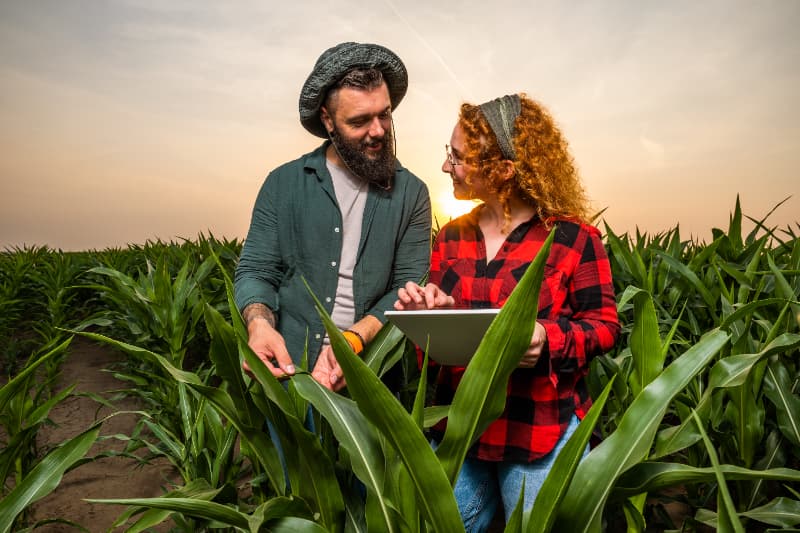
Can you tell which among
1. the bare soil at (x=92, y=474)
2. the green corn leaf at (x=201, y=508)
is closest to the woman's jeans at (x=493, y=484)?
the green corn leaf at (x=201, y=508)

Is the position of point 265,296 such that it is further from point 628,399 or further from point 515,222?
point 628,399

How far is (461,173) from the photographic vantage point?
1219 millimetres

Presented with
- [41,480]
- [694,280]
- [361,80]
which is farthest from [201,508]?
[694,280]

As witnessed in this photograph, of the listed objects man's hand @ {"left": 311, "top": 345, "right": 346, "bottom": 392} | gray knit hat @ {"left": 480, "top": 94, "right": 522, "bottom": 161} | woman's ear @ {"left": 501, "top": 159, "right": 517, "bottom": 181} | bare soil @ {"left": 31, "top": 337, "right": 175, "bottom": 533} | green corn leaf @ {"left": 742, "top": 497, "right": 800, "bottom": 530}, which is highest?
gray knit hat @ {"left": 480, "top": 94, "right": 522, "bottom": 161}

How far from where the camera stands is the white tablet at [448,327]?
79 cm

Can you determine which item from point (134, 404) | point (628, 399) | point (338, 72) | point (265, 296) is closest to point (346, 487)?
point (265, 296)

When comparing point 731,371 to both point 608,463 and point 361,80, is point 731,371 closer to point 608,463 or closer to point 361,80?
point 608,463

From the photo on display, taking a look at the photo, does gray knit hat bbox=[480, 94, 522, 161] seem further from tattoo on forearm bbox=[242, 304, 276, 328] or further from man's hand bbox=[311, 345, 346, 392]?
tattoo on forearm bbox=[242, 304, 276, 328]

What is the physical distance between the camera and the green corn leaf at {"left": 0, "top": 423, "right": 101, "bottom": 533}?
1.00 m

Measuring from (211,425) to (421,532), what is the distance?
120 centimetres

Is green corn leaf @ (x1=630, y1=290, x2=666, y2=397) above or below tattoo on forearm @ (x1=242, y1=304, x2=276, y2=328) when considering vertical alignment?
below

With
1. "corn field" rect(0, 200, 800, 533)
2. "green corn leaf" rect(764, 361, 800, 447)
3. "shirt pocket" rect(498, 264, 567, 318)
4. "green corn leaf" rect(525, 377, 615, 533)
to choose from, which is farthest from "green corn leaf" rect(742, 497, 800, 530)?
"green corn leaf" rect(525, 377, 615, 533)

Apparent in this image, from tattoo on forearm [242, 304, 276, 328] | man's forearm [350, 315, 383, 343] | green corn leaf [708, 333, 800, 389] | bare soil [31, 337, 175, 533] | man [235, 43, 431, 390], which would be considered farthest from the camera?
bare soil [31, 337, 175, 533]

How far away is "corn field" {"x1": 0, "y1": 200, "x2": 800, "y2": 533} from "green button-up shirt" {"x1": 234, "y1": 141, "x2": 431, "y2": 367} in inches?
11.0
